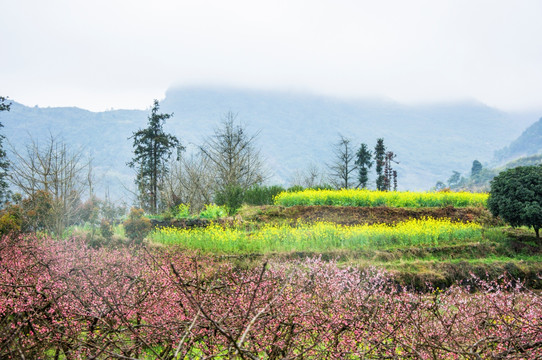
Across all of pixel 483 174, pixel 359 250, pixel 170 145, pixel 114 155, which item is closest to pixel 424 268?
pixel 359 250

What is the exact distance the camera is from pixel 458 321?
10.0 ft

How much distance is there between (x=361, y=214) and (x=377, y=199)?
7.30 feet

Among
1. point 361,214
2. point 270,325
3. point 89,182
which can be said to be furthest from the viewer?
point 89,182

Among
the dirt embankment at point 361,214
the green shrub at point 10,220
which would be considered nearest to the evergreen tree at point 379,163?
the dirt embankment at point 361,214

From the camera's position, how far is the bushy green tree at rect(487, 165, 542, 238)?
459 inches

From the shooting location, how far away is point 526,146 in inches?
5684

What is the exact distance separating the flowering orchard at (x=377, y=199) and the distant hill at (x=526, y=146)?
14164cm

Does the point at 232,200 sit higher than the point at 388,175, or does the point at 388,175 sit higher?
the point at 388,175

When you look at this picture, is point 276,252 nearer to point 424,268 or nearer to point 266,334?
point 424,268

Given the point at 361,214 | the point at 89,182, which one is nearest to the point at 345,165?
the point at 361,214

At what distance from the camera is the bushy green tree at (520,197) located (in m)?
11.7

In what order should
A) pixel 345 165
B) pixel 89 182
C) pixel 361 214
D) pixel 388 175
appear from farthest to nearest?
pixel 388 175 → pixel 345 165 → pixel 89 182 → pixel 361 214

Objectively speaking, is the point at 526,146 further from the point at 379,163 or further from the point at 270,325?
the point at 270,325

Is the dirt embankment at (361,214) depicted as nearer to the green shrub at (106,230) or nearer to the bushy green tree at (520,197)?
the bushy green tree at (520,197)
